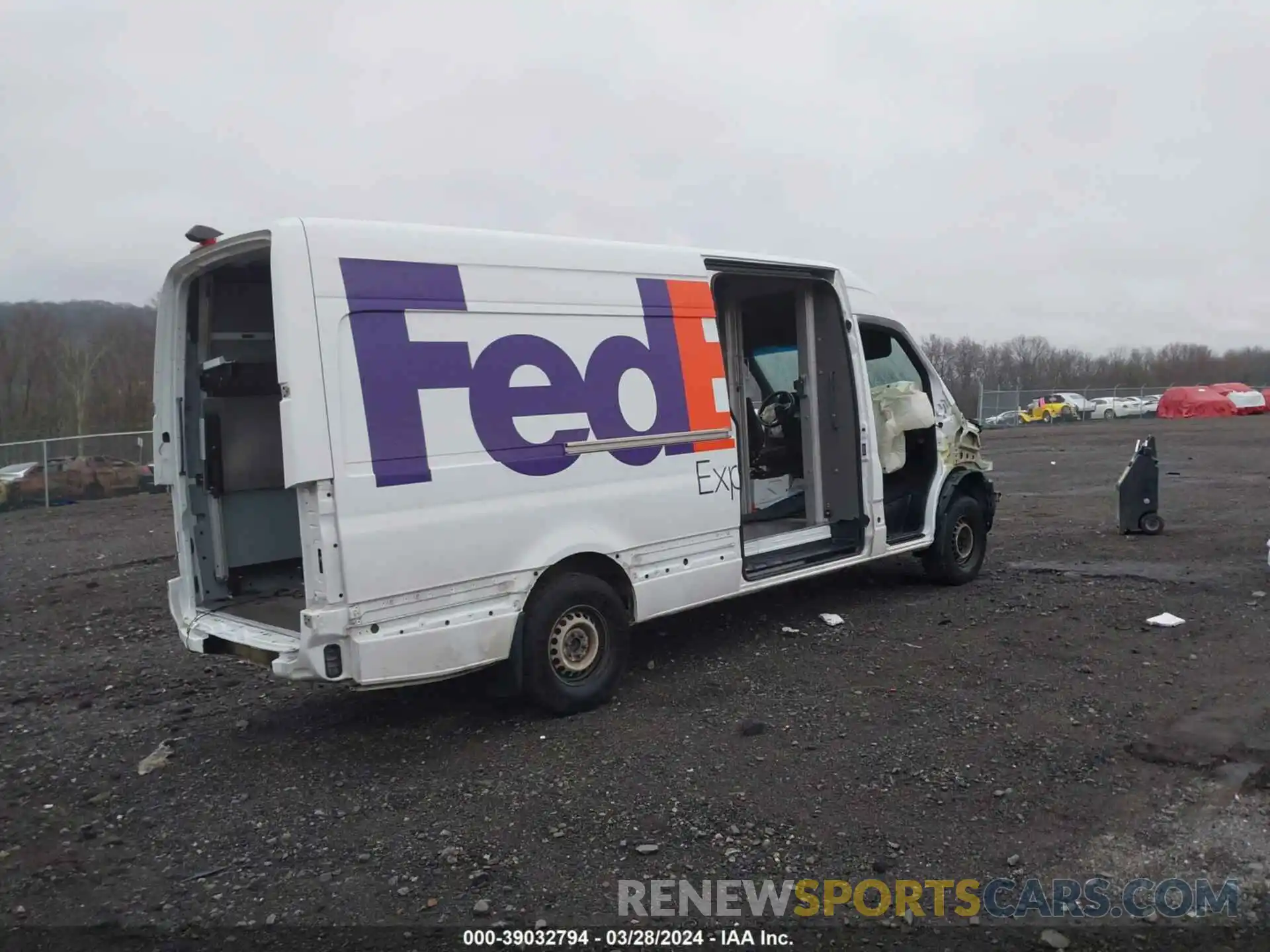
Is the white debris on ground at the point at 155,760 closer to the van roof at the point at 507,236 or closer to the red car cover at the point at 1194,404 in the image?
the van roof at the point at 507,236

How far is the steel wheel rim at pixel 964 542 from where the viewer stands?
830 cm

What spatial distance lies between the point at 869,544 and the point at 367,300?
14.6 feet

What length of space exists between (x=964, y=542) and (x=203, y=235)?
6.58 metres

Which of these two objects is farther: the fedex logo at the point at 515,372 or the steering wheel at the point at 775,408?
the steering wheel at the point at 775,408

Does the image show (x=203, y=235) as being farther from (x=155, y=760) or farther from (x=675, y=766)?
(x=675, y=766)

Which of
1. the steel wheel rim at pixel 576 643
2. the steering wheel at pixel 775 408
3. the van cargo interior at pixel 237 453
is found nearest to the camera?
the steel wheel rim at pixel 576 643

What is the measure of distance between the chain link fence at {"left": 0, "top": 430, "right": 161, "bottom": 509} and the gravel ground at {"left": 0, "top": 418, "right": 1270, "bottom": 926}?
14.0 meters

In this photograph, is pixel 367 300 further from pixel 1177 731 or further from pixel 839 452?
pixel 1177 731

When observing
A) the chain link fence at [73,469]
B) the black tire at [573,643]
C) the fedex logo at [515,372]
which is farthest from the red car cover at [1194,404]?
the black tire at [573,643]

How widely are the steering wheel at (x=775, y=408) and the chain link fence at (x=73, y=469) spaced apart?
51.5 ft

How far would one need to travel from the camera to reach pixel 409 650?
4676 millimetres

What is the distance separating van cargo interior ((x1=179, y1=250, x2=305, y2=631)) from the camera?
553 centimetres

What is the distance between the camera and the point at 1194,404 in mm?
44062

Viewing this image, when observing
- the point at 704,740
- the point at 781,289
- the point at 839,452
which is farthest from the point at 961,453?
the point at 704,740
